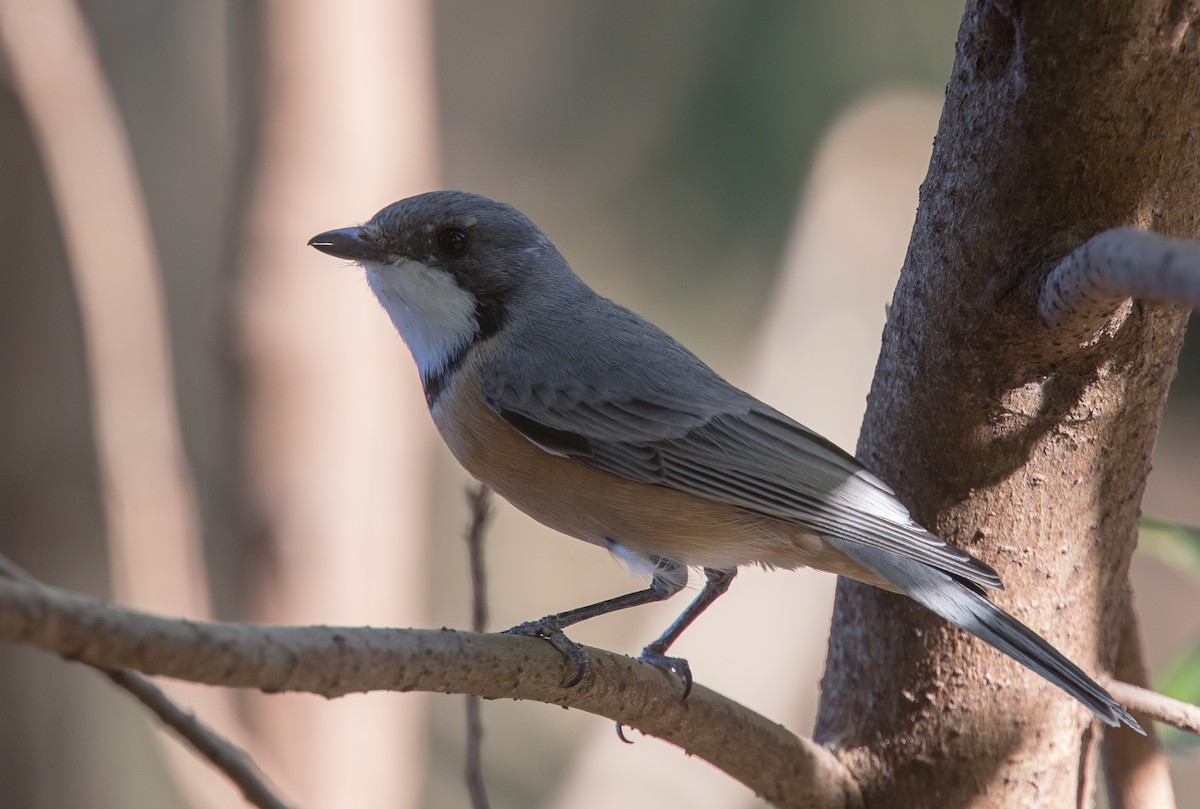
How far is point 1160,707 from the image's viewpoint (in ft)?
7.32

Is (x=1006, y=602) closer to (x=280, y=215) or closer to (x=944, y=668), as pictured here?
(x=944, y=668)

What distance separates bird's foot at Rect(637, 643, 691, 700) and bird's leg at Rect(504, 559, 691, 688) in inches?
5.4

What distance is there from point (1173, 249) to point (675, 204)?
734 centimetres

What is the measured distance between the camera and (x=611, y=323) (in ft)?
10.3

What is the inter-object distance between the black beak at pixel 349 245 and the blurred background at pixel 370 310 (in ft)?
3.59

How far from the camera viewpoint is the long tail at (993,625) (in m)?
2.05

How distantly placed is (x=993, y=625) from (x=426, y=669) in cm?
113

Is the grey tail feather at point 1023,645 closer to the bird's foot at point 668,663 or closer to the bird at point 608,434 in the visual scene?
the bird at point 608,434

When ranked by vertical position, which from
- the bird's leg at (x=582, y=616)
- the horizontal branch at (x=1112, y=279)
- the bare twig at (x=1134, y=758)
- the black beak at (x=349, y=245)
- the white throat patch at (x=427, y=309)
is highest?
the horizontal branch at (x=1112, y=279)

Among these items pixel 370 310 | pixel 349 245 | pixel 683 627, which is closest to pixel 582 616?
pixel 683 627

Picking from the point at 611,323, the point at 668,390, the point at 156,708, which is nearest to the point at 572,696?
the point at 156,708

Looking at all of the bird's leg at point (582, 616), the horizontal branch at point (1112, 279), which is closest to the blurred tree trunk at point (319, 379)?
the bird's leg at point (582, 616)

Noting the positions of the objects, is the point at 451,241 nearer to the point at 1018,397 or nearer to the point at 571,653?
the point at 571,653

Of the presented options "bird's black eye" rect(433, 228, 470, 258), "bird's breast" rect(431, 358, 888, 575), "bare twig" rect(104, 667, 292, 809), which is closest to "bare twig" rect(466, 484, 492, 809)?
"bird's breast" rect(431, 358, 888, 575)
